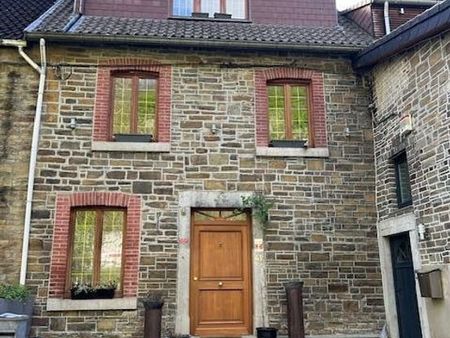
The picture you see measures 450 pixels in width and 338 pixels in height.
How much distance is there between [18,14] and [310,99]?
21.4ft

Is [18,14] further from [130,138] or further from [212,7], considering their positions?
[212,7]

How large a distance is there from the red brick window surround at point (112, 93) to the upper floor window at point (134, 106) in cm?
7

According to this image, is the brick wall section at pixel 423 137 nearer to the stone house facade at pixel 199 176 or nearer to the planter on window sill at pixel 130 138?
the stone house facade at pixel 199 176

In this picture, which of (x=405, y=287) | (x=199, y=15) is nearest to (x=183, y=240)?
(x=405, y=287)

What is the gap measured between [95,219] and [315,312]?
169 inches

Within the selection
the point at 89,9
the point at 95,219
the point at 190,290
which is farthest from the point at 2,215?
the point at 89,9

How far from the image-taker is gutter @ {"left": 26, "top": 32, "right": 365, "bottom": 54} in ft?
29.0

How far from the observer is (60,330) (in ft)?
25.9

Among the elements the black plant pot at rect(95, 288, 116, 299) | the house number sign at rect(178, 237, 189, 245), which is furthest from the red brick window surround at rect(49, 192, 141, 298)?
the house number sign at rect(178, 237, 189, 245)

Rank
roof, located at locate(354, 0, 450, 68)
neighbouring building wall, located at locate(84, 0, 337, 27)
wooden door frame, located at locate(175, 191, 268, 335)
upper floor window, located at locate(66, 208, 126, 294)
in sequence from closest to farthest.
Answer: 1. roof, located at locate(354, 0, 450, 68)
2. wooden door frame, located at locate(175, 191, 268, 335)
3. upper floor window, located at locate(66, 208, 126, 294)
4. neighbouring building wall, located at locate(84, 0, 337, 27)

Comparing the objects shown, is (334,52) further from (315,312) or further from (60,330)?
(60,330)

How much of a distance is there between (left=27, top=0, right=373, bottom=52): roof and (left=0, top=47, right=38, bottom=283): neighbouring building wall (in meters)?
0.73

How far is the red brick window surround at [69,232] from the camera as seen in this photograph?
8.12m

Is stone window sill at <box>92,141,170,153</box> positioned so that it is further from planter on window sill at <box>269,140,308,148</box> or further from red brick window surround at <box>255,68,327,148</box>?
planter on window sill at <box>269,140,308,148</box>
